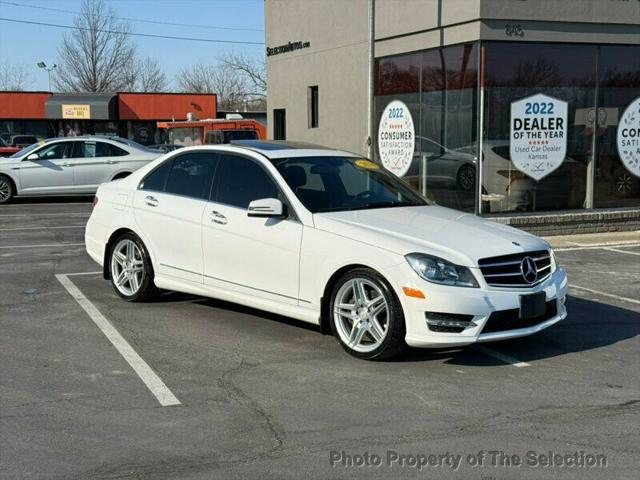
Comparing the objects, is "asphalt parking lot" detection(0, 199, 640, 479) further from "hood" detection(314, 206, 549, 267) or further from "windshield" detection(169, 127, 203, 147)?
"windshield" detection(169, 127, 203, 147)

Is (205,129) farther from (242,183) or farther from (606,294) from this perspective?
(242,183)

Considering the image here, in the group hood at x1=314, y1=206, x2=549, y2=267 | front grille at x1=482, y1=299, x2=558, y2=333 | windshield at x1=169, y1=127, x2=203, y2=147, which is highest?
windshield at x1=169, y1=127, x2=203, y2=147

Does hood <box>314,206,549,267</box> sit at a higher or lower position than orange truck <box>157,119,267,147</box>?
lower

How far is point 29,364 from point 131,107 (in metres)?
44.0

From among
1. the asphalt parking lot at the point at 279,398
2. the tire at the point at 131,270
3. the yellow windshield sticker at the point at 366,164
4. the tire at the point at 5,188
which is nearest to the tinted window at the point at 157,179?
the tire at the point at 131,270

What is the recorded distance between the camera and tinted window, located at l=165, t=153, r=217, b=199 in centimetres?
734

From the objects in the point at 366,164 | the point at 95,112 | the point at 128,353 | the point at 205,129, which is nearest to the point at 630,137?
the point at 366,164

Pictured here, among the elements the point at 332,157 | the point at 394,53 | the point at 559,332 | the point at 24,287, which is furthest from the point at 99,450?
the point at 394,53

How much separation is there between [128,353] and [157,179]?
223 cm

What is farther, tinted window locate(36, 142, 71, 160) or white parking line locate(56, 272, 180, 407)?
tinted window locate(36, 142, 71, 160)

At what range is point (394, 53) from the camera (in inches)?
587

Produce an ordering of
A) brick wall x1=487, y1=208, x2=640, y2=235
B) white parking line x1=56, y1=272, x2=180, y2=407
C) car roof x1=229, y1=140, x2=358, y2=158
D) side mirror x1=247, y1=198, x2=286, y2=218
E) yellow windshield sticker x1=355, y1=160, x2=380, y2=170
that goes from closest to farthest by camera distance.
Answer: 1. white parking line x1=56, y1=272, x2=180, y2=407
2. side mirror x1=247, y1=198, x2=286, y2=218
3. car roof x1=229, y1=140, x2=358, y2=158
4. yellow windshield sticker x1=355, y1=160, x2=380, y2=170
5. brick wall x1=487, y1=208, x2=640, y2=235

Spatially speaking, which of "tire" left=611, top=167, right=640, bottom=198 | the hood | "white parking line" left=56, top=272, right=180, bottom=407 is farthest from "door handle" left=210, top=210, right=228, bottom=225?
"tire" left=611, top=167, right=640, bottom=198

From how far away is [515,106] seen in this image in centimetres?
1320
